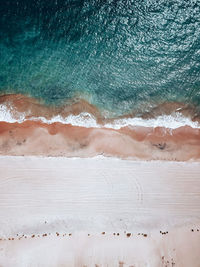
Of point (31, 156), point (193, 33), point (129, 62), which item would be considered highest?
point (193, 33)

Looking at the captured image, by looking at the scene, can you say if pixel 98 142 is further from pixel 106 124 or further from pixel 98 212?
pixel 98 212

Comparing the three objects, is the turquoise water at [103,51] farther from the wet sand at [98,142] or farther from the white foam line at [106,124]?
the wet sand at [98,142]

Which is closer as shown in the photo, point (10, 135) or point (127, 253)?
point (127, 253)

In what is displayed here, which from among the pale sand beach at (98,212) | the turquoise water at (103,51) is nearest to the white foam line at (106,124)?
the turquoise water at (103,51)

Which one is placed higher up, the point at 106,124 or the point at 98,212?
the point at 106,124

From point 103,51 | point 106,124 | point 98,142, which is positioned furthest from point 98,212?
point 103,51

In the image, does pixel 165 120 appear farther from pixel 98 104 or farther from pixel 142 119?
pixel 98 104

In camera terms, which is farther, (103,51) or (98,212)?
(103,51)

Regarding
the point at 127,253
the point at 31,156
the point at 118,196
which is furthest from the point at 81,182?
the point at 127,253
